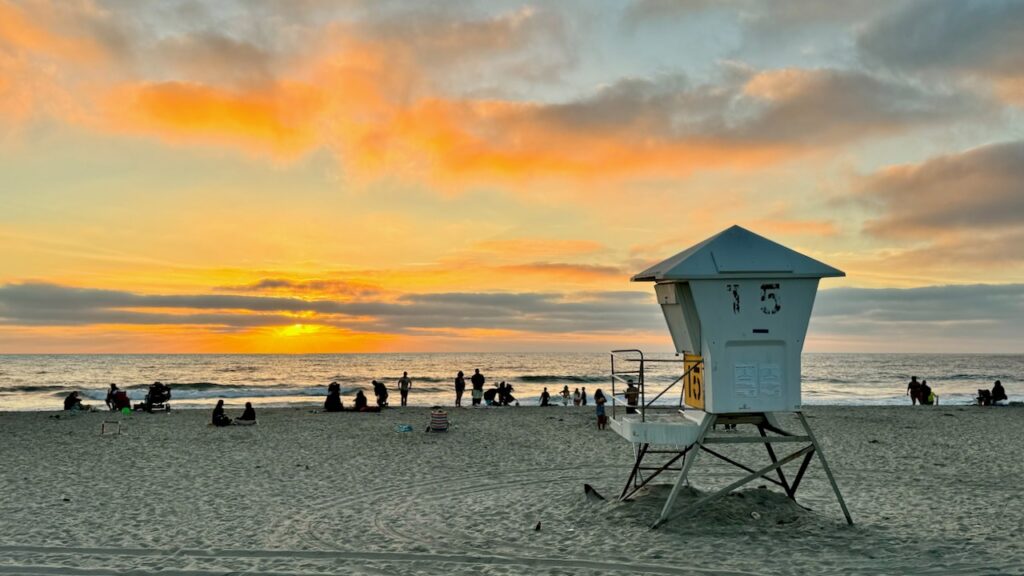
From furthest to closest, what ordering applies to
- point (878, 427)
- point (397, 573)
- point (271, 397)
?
point (271, 397)
point (878, 427)
point (397, 573)

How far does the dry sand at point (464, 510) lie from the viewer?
9602 millimetres

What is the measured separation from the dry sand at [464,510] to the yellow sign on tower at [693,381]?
1.77 meters

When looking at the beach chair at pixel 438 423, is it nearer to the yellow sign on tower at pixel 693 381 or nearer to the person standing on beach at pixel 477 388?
the person standing on beach at pixel 477 388

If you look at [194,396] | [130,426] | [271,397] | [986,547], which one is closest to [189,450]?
[130,426]

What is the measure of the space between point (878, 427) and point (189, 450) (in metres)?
23.1

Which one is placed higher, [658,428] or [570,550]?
[658,428]

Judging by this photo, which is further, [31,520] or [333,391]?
[333,391]

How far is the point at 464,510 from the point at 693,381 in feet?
15.2

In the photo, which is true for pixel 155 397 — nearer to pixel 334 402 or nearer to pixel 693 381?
pixel 334 402

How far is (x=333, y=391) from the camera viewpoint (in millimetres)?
32875

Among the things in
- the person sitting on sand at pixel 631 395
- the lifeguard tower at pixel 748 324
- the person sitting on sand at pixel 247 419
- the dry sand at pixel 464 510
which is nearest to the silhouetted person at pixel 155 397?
the person sitting on sand at pixel 247 419

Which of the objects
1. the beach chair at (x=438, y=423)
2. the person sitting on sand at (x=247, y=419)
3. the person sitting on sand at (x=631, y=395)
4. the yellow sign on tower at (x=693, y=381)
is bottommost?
the person sitting on sand at (x=247, y=419)

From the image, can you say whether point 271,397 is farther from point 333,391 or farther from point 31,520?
point 31,520

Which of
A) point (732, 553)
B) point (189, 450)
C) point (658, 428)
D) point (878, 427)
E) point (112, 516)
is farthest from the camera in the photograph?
point (878, 427)
